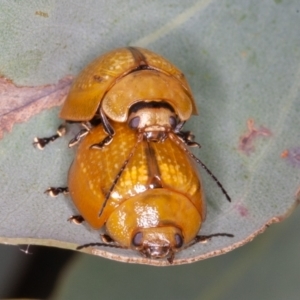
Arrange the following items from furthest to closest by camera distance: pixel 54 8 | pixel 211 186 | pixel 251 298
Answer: pixel 251 298, pixel 211 186, pixel 54 8

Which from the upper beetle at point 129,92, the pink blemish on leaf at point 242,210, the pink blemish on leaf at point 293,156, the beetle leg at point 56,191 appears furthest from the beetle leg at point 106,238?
the pink blemish on leaf at point 293,156

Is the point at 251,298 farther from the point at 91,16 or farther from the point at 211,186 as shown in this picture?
the point at 91,16

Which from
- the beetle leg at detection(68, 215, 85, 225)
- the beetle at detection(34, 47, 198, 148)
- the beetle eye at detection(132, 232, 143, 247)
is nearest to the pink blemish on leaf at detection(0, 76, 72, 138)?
the beetle at detection(34, 47, 198, 148)

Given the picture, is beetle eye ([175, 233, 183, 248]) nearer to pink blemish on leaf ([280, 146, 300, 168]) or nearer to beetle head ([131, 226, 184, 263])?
beetle head ([131, 226, 184, 263])

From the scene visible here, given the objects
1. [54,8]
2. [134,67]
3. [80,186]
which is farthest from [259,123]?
[54,8]

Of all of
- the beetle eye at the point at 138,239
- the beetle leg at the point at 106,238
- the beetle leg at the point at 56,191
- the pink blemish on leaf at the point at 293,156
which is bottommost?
the beetle leg at the point at 106,238

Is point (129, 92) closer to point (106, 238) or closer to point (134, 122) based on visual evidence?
point (134, 122)

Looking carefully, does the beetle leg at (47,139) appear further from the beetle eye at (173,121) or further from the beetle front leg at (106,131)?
the beetle eye at (173,121)
